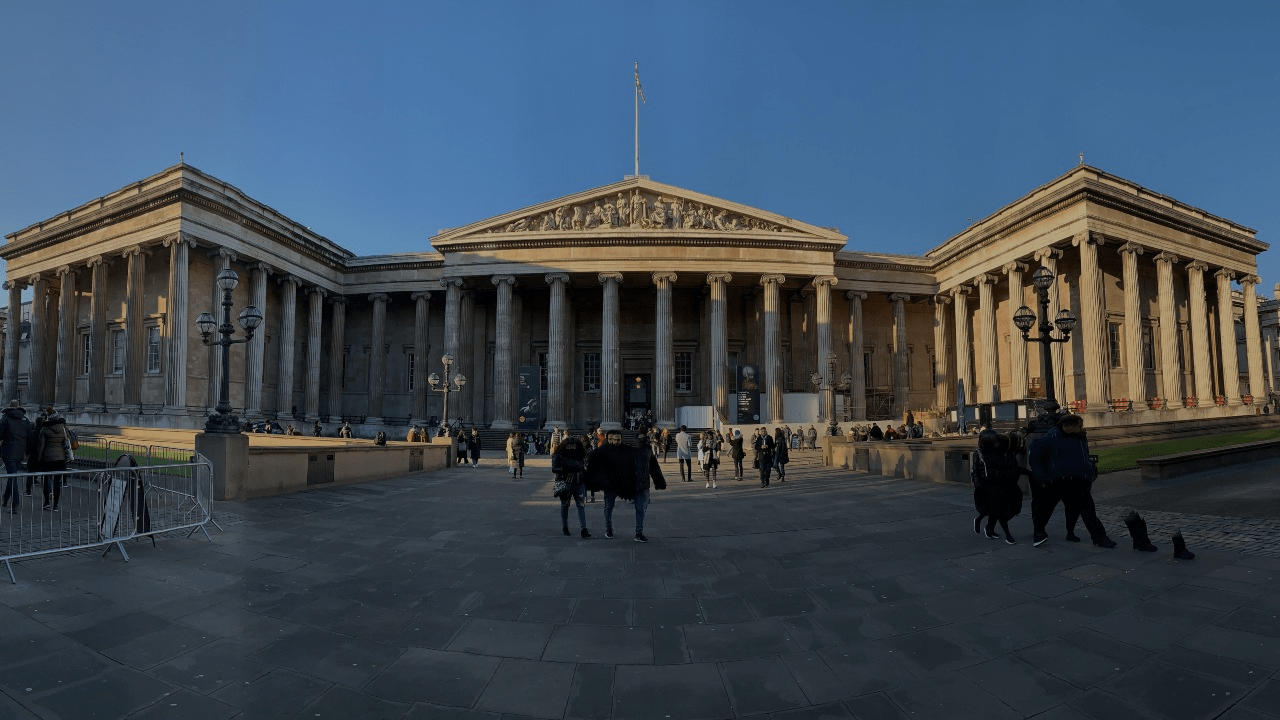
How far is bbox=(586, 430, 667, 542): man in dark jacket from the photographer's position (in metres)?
8.45

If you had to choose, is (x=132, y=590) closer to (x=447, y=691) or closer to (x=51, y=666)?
(x=51, y=666)

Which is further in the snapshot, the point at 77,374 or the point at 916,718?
the point at 77,374

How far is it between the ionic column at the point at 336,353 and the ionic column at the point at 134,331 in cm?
1085

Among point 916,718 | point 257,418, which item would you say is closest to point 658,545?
point 916,718

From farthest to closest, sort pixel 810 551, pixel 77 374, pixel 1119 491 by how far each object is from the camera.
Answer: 1. pixel 77 374
2. pixel 1119 491
3. pixel 810 551

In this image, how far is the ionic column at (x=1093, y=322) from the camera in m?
28.8

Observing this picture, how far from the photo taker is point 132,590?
5.54 meters

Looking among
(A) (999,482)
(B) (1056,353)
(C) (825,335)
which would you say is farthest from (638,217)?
(A) (999,482)

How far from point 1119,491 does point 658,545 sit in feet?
32.9

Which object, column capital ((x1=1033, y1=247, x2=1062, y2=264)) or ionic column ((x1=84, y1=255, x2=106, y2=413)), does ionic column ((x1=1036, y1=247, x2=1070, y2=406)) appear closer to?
column capital ((x1=1033, y1=247, x2=1062, y2=264))

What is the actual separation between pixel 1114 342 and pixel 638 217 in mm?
28561

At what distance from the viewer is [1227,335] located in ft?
113

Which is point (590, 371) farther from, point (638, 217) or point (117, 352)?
point (117, 352)

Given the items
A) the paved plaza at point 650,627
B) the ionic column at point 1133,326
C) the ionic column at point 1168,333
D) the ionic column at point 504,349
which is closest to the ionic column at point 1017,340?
the ionic column at point 1133,326
